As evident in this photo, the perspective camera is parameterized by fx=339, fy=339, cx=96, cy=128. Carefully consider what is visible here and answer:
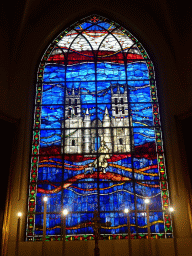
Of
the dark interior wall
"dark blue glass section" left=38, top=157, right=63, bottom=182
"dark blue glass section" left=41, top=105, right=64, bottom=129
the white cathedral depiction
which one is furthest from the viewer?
"dark blue glass section" left=41, top=105, right=64, bottom=129

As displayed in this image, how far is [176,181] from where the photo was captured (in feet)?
21.8

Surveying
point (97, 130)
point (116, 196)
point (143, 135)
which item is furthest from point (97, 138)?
point (116, 196)

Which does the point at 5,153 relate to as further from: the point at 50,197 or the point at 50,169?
the point at 50,197

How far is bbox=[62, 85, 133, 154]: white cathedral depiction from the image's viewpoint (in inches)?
284

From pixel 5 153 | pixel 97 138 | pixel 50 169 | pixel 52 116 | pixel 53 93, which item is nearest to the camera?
pixel 5 153

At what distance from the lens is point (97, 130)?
7.39 meters

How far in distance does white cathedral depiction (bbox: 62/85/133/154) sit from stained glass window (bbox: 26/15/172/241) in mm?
21

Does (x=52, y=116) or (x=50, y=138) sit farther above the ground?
(x=52, y=116)

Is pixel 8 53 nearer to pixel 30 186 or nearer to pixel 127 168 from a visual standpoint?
pixel 30 186

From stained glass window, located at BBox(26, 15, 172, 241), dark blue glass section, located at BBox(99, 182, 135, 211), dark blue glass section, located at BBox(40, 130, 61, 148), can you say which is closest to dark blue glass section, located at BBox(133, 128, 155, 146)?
stained glass window, located at BBox(26, 15, 172, 241)

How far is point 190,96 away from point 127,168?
208 cm

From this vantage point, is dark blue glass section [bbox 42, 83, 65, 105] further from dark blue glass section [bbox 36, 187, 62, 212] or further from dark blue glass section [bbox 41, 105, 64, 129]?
dark blue glass section [bbox 36, 187, 62, 212]

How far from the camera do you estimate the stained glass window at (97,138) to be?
21.4 ft

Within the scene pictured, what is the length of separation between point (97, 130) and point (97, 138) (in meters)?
0.19
